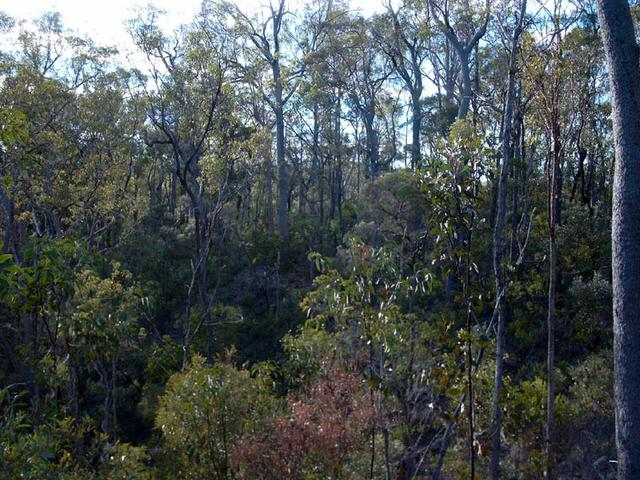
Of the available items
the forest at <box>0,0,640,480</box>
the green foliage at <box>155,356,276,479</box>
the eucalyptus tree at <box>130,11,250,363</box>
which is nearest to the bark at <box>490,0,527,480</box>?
the forest at <box>0,0,640,480</box>

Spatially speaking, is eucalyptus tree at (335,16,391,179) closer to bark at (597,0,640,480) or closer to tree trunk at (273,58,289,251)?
tree trunk at (273,58,289,251)

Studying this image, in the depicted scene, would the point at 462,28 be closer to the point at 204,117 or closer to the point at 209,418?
the point at 204,117

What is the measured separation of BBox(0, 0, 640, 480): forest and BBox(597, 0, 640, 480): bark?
0.02 meters

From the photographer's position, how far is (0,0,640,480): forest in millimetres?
4906

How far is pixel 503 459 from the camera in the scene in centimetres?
900

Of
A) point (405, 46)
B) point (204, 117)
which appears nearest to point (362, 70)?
point (405, 46)

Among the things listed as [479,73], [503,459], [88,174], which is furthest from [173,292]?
[479,73]

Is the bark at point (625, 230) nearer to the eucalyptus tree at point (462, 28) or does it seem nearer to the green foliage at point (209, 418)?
the green foliage at point (209, 418)

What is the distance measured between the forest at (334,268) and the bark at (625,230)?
2 cm

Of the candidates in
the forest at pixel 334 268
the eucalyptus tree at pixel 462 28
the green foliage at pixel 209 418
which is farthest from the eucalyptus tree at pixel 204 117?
the eucalyptus tree at pixel 462 28

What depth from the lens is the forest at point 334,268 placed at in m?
4.91

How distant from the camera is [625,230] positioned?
479 cm

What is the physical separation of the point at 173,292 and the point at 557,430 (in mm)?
11807

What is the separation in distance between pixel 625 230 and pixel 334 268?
2.51m
